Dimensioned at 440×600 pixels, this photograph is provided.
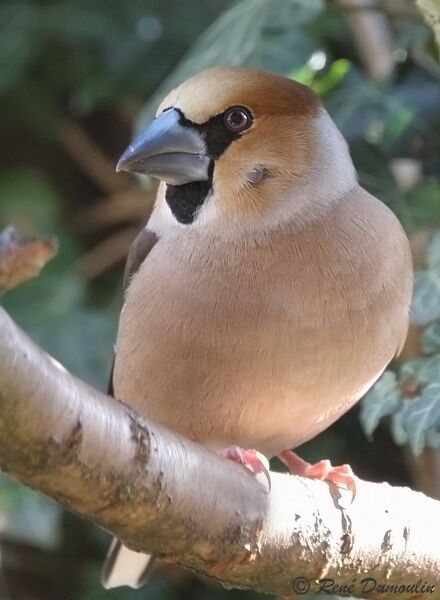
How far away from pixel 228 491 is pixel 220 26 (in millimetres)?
1397

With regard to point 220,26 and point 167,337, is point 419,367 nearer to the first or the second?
point 167,337

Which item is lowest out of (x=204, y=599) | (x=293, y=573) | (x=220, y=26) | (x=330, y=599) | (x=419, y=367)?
(x=204, y=599)

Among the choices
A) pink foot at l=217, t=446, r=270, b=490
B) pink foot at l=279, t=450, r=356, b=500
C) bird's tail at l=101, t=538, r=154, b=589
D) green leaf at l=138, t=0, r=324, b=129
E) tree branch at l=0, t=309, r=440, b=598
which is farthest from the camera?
bird's tail at l=101, t=538, r=154, b=589

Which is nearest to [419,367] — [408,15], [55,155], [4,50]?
[408,15]

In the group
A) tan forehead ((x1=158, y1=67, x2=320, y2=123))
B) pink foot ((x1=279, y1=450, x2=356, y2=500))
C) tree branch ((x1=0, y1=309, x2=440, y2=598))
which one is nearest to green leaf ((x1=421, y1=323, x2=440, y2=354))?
pink foot ((x1=279, y1=450, x2=356, y2=500))

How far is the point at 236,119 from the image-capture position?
2.17 metres

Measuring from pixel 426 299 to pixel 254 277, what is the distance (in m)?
0.41

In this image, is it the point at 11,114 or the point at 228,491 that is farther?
the point at 11,114

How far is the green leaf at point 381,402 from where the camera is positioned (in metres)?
2.17

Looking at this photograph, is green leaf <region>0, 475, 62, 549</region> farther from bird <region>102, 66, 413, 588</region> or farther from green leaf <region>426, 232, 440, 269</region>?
green leaf <region>426, 232, 440, 269</region>

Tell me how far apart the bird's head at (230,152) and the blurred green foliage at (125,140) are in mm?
333

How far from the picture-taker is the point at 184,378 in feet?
6.69

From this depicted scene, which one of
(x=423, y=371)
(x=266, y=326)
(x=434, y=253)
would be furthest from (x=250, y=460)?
(x=434, y=253)

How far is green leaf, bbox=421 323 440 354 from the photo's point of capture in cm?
218
